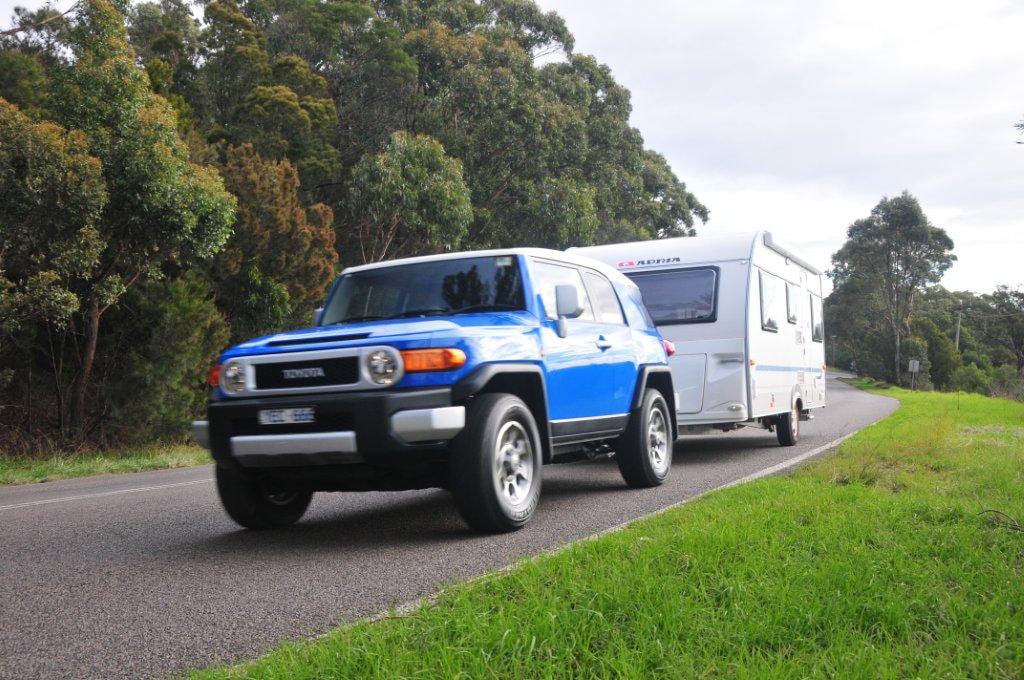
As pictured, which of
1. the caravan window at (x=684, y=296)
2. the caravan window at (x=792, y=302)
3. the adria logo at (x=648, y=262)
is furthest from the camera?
the caravan window at (x=792, y=302)

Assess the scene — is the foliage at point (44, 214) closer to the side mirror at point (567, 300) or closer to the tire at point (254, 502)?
the tire at point (254, 502)

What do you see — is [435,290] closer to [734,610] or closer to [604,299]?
[604,299]

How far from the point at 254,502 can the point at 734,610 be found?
13.0ft

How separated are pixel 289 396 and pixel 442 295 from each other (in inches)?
64.4

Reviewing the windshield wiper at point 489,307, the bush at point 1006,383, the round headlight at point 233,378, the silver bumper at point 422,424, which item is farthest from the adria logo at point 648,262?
the bush at point 1006,383

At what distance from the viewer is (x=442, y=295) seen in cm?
727

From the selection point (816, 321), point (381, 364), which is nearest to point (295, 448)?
point (381, 364)

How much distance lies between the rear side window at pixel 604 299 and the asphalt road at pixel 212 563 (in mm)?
1575

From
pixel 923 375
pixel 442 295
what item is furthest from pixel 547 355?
pixel 923 375

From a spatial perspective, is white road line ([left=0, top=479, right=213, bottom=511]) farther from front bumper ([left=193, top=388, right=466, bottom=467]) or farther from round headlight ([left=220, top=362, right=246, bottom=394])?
front bumper ([left=193, top=388, right=466, bottom=467])

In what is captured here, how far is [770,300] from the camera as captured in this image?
42.8 ft

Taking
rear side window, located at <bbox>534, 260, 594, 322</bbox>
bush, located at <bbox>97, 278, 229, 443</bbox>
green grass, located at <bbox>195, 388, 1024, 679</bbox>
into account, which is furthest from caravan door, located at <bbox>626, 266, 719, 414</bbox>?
bush, located at <bbox>97, 278, 229, 443</bbox>

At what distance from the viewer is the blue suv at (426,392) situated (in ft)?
19.3

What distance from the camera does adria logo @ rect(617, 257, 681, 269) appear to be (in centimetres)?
1243
